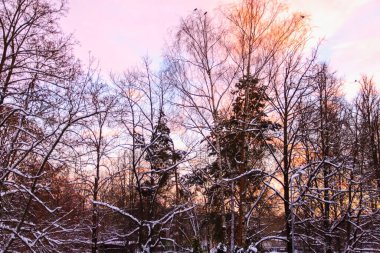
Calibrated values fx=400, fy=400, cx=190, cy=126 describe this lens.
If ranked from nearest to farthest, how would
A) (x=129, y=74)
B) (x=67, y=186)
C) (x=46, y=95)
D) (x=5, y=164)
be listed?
(x=5, y=164)
(x=46, y=95)
(x=67, y=186)
(x=129, y=74)

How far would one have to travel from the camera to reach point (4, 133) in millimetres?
7957

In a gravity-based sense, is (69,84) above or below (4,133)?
above

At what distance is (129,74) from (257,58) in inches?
244

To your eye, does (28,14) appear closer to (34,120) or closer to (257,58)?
(34,120)

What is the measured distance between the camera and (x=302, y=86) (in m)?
11.9

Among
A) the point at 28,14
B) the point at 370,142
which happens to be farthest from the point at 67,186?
the point at 370,142

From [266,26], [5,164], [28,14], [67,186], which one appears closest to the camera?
[5,164]

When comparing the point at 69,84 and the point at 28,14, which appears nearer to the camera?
the point at 69,84

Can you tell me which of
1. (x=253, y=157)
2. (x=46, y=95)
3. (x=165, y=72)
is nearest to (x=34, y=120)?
(x=46, y=95)

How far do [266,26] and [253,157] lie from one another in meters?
5.24

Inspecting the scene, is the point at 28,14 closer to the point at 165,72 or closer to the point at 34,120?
the point at 34,120

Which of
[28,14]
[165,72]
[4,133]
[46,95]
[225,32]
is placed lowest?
[4,133]

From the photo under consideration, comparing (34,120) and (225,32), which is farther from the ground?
(225,32)

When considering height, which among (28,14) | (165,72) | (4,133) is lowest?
(4,133)
